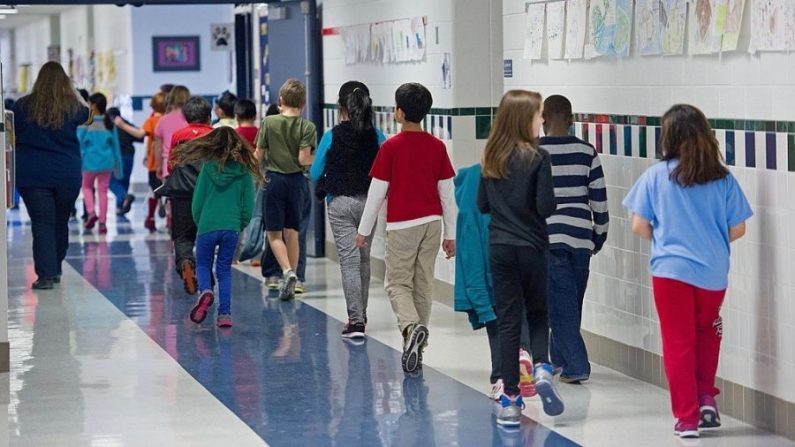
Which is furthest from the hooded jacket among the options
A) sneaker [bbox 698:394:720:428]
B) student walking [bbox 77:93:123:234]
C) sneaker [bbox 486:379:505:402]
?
student walking [bbox 77:93:123:234]

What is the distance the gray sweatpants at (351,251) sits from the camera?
8.48 meters

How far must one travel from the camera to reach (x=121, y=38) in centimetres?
2366

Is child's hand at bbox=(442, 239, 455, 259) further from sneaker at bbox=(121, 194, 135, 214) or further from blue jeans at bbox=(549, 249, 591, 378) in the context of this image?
sneaker at bbox=(121, 194, 135, 214)

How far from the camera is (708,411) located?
6039 millimetres

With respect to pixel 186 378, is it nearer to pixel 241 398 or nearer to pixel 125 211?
pixel 241 398

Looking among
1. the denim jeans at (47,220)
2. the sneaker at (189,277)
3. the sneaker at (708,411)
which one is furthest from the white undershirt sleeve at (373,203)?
the denim jeans at (47,220)

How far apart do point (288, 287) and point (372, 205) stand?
2.83 metres

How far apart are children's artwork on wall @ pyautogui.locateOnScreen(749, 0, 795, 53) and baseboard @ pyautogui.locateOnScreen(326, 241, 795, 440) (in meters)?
1.40

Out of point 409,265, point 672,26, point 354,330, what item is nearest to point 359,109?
point 409,265

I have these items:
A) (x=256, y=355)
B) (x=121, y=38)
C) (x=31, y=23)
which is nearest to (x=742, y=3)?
(x=256, y=355)

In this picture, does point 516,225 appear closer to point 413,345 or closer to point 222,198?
point 413,345

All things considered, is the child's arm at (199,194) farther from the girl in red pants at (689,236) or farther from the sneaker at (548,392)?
the girl in red pants at (689,236)

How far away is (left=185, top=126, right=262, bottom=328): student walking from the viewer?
903 cm

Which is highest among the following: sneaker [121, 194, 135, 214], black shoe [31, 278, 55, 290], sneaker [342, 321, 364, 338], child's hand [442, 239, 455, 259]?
child's hand [442, 239, 455, 259]
